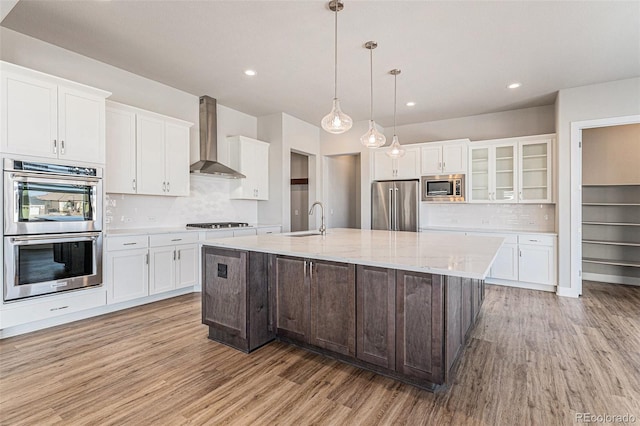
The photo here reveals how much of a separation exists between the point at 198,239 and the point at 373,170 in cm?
332

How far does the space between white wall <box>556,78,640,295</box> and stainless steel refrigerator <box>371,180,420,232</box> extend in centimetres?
197

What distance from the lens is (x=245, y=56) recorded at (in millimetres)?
3424

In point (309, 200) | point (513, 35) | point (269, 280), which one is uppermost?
point (513, 35)

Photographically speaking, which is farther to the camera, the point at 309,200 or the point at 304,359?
the point at 309,200

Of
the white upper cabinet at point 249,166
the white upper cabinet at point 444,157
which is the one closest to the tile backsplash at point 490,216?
the white upper cabinet at point 444,157

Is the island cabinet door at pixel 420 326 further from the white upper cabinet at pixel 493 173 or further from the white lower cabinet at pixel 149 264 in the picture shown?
the white upper cabinet at pixel 493 173

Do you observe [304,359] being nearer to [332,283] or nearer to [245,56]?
[332,283]

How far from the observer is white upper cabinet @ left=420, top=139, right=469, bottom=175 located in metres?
5.18

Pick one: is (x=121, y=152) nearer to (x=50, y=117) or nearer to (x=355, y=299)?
(x=50, y=117)

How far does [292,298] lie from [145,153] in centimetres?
279

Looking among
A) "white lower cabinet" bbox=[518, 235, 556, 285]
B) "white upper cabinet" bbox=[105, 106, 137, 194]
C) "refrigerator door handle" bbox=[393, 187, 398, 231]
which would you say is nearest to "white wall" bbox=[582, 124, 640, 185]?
"white lower cabinet" bbox=[518, 235, 556, 285]

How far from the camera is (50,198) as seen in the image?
288 cm

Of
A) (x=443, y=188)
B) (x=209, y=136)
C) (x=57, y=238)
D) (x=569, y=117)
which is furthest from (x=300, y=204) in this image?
(x=569, y=117)

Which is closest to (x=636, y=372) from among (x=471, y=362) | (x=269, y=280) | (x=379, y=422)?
(x=471, y=362)
